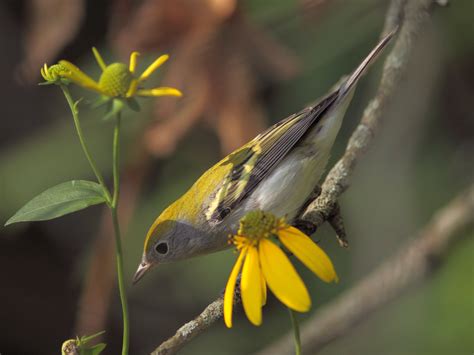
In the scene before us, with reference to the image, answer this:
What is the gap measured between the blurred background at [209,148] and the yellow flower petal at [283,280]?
2.27 m

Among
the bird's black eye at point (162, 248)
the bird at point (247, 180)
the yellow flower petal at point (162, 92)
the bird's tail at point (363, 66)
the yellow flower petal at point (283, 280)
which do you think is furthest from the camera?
the bird's black eye at point (162, 248)

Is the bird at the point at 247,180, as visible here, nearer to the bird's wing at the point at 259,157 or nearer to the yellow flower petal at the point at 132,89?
the bird's wing at the point at 259,157

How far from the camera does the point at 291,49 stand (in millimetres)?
5059

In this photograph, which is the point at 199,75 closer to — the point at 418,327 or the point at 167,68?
the point at 167,68

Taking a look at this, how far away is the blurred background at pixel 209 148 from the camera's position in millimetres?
4277

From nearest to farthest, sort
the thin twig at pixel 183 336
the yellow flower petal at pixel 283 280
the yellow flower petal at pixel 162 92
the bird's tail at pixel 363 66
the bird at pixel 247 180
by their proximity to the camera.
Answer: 1. the yellow flower petal at pixel 283 280
2. the yellow flower petal at pixel 162 92
3. the thin twig at pixel 183 336
4. the bird's tail at pixel 363 66
5. the bird at pixel 247 180

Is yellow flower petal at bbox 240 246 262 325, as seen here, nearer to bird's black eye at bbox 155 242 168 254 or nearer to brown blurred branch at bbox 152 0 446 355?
brown blurred branch at bbox 152 0 446 355

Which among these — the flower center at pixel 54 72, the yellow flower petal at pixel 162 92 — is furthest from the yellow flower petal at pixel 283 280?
the flower center at pixel 54 72

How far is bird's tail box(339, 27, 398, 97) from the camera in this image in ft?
10.2

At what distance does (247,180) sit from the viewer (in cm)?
346

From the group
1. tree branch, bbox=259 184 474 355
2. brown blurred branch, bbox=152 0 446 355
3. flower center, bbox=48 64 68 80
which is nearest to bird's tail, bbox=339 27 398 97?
brown blurred branch, bbox=152 0 446 355

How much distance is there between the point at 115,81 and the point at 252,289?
2.21 ft

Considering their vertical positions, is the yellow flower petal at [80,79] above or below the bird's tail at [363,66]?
below

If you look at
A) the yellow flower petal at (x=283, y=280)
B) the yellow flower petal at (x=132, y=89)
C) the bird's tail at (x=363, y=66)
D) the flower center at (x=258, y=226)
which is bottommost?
the yellow flower petal at (x=283, y=280)
